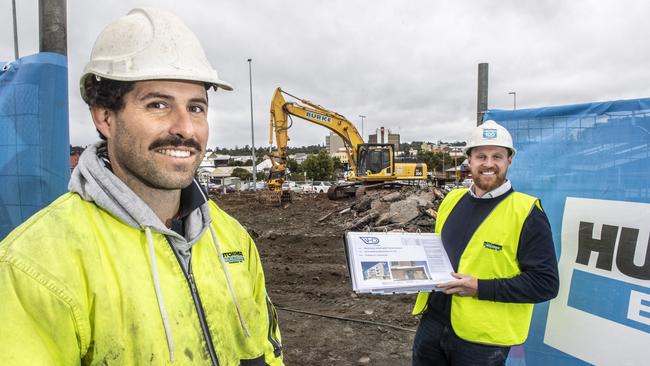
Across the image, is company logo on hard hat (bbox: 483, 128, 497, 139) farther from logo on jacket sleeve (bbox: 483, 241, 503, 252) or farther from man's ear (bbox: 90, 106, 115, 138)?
man's ear (bbox: 90, 106, 115, 138)

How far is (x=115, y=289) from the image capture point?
4.13 ft

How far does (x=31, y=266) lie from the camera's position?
43.8 inches

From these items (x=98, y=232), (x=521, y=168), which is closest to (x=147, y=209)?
(x=98, y=232)

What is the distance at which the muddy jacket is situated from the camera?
109 centimetres

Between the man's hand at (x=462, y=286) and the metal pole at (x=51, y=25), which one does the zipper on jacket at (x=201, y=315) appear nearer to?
the man's hand at (x=462, y=286)

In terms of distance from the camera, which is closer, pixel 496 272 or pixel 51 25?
pixel 496 272

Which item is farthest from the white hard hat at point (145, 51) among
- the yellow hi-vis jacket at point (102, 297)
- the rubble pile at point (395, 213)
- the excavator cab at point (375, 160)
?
the excavator cab at point (375, 160)

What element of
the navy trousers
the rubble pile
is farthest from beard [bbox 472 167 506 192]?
the rubble pile

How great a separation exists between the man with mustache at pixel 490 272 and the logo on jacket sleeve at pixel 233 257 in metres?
1.41

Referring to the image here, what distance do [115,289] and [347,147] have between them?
18690 millimetres

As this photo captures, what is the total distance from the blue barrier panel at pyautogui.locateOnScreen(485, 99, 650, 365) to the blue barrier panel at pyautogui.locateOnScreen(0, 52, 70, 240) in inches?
143

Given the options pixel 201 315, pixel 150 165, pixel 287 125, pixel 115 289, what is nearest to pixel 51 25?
pixel 150 165

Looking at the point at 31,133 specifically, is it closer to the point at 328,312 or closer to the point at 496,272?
the point at 496,272

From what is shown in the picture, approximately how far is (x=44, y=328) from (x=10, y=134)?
2.41m
